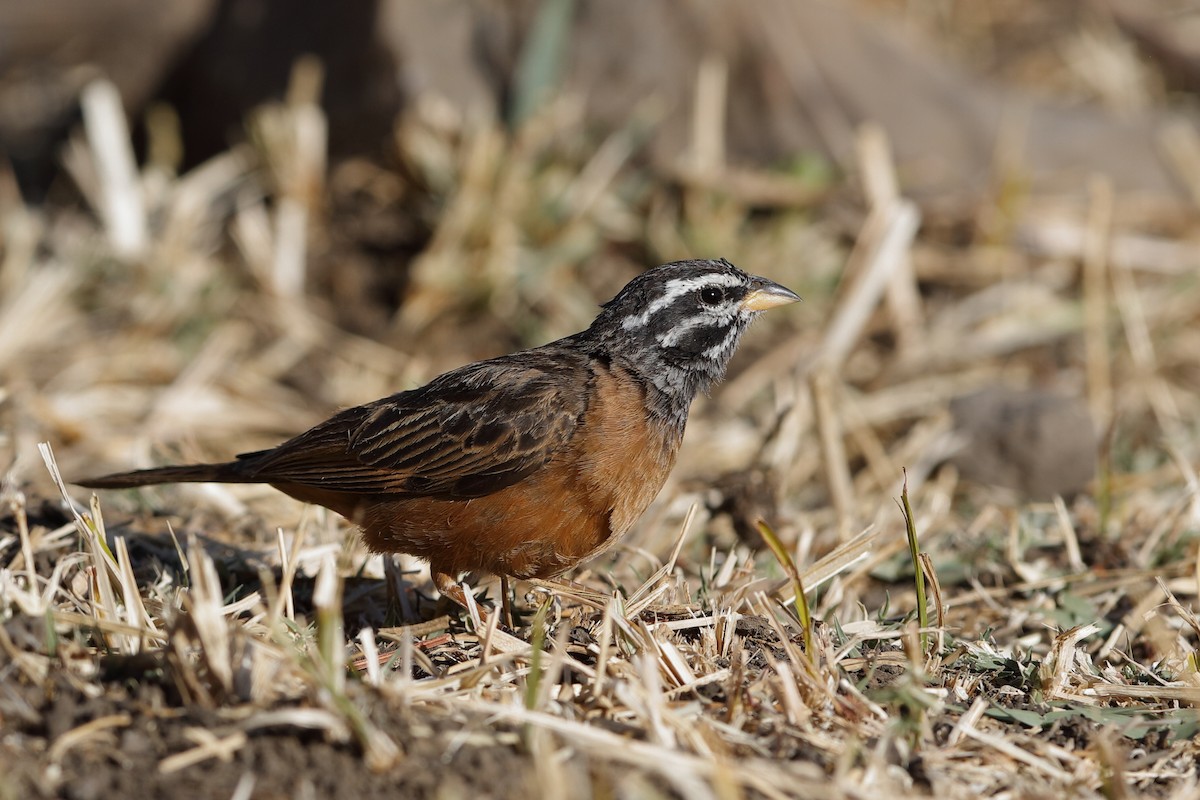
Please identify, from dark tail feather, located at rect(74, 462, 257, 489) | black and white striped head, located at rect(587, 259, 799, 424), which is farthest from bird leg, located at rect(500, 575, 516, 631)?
dark tail feather, located at rect(74, 462, 257, 489)

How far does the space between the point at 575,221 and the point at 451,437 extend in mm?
4840

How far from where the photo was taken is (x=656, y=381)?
6031 millimetres

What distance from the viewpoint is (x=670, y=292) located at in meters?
6.10

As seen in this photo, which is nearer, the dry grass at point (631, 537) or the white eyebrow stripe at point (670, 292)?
the dry grass at point (631, 537)

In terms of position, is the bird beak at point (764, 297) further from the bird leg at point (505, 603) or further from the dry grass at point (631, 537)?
the bird leg at point (505, 603)

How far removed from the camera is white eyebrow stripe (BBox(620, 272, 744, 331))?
609cm

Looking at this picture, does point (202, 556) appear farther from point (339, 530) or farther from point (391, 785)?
point (339, 530)

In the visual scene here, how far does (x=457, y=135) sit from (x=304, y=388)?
245cm

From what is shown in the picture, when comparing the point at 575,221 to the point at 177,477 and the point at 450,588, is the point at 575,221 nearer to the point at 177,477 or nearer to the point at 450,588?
the point at 177,477

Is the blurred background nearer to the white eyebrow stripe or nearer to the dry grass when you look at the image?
the dry grass

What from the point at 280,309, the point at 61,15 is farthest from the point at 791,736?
the point at 61,15

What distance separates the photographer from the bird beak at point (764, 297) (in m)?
6.25

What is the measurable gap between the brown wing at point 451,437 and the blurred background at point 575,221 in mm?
2776

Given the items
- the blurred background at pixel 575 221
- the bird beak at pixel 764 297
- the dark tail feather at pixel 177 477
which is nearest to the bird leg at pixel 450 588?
the dark tail feather at pixel 177 477
